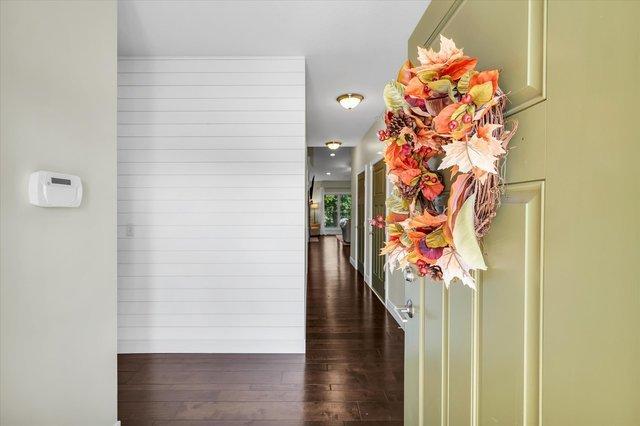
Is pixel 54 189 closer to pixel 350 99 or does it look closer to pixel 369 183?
pixel 350 99

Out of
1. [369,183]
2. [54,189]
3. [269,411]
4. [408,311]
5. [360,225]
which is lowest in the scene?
[269,411]

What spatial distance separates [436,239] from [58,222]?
135cm

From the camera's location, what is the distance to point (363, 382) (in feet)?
7.68

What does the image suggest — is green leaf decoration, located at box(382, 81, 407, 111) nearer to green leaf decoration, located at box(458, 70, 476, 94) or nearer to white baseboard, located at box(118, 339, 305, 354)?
green leaf decoration, located at box(458, 70, 476, 94)

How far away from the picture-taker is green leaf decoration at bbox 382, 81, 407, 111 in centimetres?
81

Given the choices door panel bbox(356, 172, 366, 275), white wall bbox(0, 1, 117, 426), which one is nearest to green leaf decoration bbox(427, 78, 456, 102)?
white wall bbox(0, 1, 117, 426)

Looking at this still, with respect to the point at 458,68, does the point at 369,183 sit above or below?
above

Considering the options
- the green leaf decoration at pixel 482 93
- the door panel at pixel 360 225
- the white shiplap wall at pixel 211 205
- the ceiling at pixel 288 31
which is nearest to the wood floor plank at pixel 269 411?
the white shiplap wall at pixel 211 205

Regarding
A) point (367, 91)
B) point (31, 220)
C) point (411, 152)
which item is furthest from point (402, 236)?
point (367, 91)

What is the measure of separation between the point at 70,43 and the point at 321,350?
106 inches

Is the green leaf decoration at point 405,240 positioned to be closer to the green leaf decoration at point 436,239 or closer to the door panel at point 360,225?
the green leaf decoration at point 436,239

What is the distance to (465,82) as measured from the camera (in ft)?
2.20

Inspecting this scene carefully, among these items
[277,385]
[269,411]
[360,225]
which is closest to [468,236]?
[269,411]

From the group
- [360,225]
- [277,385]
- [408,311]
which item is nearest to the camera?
[408,311]
